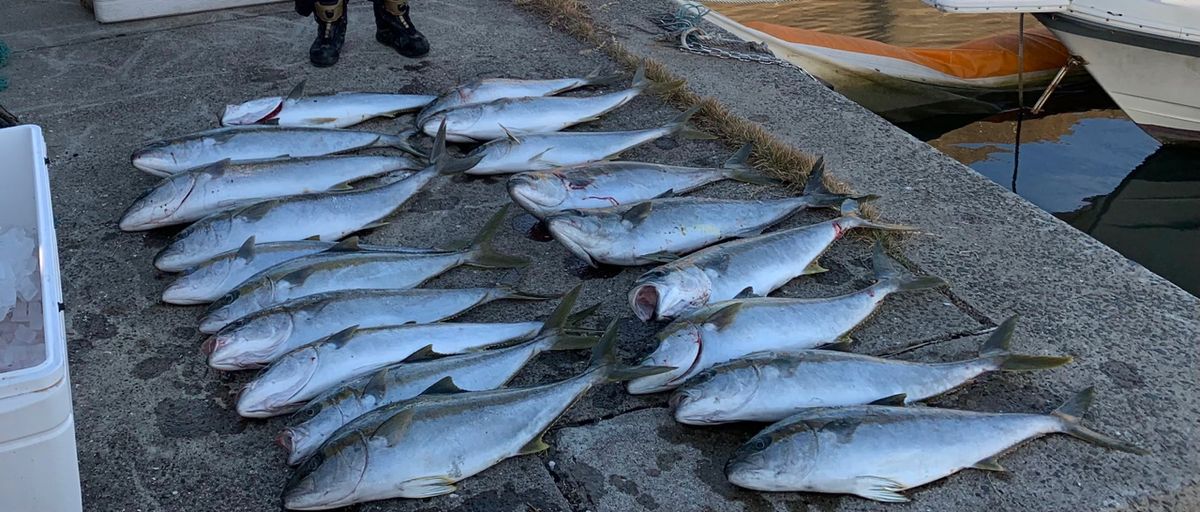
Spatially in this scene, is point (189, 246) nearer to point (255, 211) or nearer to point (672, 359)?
point (255, 211)

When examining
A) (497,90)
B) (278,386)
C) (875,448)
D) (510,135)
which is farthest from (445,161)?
(875,448)

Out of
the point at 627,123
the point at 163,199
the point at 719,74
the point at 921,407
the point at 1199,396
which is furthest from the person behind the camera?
the point at 719,74

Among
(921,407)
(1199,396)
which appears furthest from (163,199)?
(1199,396)

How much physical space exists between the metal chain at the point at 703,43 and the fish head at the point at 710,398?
309 cm

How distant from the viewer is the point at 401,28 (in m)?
5.45

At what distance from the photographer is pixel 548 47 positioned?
5.63 metres

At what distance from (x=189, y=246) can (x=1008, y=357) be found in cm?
287

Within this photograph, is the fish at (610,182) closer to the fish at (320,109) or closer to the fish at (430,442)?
the fish at (430,442)

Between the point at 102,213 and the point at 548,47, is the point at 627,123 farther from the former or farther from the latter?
the point at 102,213

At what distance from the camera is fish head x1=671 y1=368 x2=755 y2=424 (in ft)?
8.66

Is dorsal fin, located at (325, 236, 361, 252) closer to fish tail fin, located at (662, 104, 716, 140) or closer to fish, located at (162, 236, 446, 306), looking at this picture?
fish, located at (162, 236, 446, 306)

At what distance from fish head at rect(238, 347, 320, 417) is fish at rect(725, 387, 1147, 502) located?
4.15 ft

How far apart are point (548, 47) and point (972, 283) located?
3.07 metres

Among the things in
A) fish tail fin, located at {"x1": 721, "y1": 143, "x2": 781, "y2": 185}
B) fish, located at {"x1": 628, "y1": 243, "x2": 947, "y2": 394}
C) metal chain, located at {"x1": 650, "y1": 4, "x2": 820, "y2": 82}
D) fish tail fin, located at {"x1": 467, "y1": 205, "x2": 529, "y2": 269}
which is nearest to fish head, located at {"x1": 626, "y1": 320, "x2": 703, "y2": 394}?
fish, located at {"x1": 628, "y1": 243, "x2": 947, "y2": 394}
